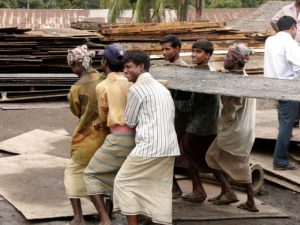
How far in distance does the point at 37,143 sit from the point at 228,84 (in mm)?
4256

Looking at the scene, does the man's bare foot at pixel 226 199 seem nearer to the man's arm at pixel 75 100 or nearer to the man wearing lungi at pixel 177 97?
the man wearing lungi at pixel 177 97

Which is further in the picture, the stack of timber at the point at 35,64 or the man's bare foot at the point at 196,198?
the stack of timber at the point at 35,64

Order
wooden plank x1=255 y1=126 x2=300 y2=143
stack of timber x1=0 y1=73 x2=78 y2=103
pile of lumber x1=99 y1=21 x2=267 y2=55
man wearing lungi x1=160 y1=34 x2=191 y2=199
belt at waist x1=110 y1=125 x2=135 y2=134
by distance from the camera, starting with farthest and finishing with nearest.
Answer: pile of lumber x1=99 y1=21 x2=267 y2=55 → stack of timber x1=0 y1=73 x2=78 y2=103 → wooden plank x1=255 y1=126 x2=300 y2=143 → man wearing lungi x1=160 y1=34 x2=191 y2=199 → belt at waist x1=110 y1=125 x2=135 y2=134

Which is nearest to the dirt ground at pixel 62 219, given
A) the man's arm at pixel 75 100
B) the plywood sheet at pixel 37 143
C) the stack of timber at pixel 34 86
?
the plywood sheet at pixel 37 143

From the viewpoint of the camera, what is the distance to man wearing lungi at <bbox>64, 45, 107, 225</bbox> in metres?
6.08

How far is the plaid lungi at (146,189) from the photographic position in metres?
5.42

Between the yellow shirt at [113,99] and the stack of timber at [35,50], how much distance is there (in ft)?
26.9

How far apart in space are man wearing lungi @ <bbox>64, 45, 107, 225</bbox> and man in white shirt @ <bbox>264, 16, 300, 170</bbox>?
245cm

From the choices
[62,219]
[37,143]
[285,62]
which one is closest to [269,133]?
[285,62]

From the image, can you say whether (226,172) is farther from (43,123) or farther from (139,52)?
(43,123)

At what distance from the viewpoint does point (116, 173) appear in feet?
19.3

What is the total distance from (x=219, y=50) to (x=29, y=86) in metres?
4.03

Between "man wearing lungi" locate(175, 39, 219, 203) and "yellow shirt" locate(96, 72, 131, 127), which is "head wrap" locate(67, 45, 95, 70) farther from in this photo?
"man wearing lungi" locate(175, 39, 219, 203)

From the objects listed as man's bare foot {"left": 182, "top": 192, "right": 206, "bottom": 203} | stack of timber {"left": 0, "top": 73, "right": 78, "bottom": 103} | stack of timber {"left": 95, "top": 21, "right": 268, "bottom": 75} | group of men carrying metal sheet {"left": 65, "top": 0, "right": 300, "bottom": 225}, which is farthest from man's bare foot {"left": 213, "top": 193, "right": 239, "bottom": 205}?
stack of timber {"left": 95, "top": 21, "right": 268, "bottom": 75}
